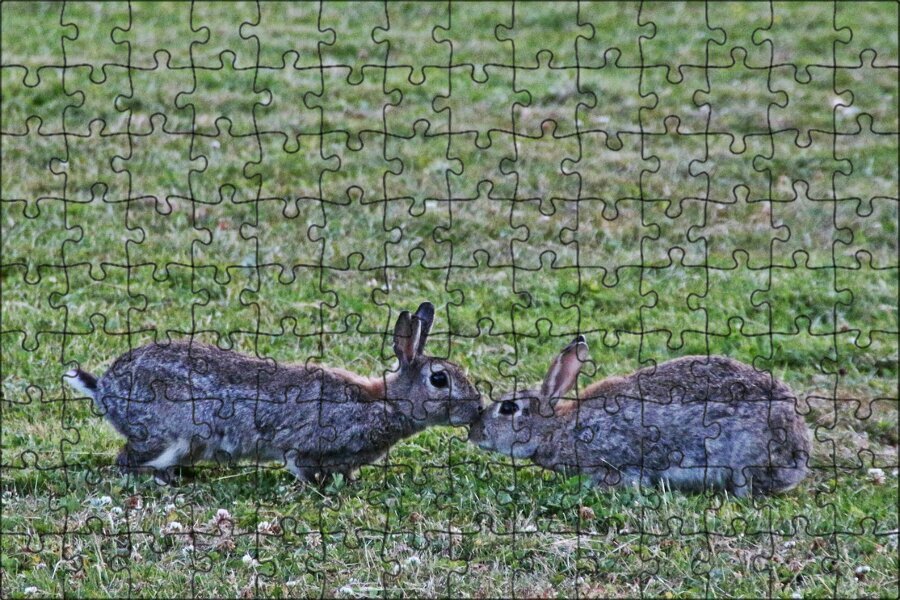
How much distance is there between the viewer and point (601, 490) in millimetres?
8328

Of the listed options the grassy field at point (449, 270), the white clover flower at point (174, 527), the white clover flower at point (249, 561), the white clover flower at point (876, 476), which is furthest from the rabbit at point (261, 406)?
the white clover flower at point (876, 476)

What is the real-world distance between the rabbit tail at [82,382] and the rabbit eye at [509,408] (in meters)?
2.76

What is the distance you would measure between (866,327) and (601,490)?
191 inches

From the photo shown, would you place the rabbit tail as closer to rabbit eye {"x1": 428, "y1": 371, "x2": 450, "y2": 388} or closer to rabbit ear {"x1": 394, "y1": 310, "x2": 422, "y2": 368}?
rabbit ear {"x1": 394, "y1": 310, "x2": 422, "y2": 368}

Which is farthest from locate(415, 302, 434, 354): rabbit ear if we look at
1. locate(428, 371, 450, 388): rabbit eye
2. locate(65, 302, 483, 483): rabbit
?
locate(428, 371, 450, 388): rabbit eye

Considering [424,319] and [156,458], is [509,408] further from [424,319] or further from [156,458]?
[156,458]

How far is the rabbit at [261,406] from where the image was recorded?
27.3ft

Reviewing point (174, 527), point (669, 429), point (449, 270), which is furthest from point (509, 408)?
point (449, 270)

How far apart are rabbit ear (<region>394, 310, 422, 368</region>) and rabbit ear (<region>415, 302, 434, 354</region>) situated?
0.03m

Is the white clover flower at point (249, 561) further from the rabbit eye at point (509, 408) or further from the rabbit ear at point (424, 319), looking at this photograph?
the rabbit eye at point (509, 408)

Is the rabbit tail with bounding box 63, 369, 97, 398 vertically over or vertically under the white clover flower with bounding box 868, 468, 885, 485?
over

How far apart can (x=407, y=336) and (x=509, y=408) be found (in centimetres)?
91

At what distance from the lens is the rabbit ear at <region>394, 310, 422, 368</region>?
28.1 feet

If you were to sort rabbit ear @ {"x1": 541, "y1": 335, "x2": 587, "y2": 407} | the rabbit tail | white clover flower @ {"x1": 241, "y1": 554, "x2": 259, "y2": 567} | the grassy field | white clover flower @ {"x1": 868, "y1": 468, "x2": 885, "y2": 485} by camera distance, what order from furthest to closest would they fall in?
white clover flower @ {"x1": 868, "y1": 468, "x2": 885, "y2": 485}, rabbit ear @ {"x1": 541, "y1": 335, "x2": 587, "y2": 407}, the rabbit tail, the grassy field, white clover flower @ {"x1": 241, "y1": 554, "x2": 259, "y2": 567}
